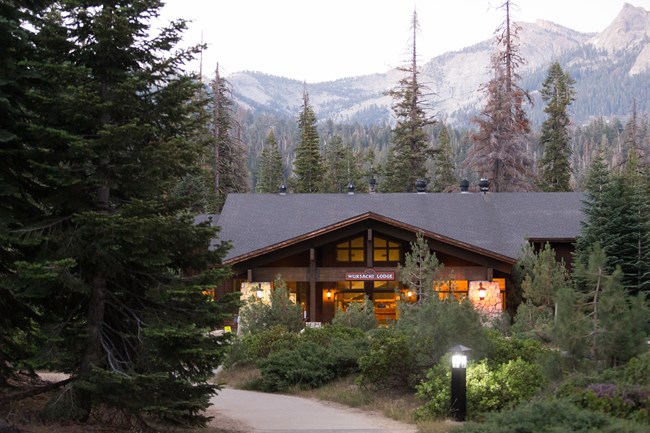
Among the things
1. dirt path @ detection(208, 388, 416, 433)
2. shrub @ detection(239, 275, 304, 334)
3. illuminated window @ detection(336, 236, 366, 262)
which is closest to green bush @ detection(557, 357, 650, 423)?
dirt path @ detection(208, 388, 416, 433)

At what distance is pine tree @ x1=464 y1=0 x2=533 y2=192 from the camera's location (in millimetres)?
52312

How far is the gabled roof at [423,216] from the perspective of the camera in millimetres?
31703

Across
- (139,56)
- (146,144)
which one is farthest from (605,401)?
(139,56)

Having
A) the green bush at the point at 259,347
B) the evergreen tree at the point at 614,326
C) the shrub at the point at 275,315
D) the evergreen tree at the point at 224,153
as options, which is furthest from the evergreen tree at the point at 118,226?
the evergreen tree at the point at 224,153

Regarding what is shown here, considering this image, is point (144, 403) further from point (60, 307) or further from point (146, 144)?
point (146, 144)

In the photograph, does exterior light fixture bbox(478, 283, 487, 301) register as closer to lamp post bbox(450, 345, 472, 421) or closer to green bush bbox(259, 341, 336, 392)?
green bush bbox(259, 341, 336, 392)

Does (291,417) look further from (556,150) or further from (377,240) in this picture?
(556,150)

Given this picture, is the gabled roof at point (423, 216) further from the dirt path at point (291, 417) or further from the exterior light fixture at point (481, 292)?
the dirt path at point (291, 417)

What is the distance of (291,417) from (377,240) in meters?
18.3

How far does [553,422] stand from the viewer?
9.88 m

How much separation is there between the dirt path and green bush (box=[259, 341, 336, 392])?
855mm

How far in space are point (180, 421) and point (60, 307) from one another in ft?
7.85

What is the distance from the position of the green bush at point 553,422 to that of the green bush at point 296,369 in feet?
24.9

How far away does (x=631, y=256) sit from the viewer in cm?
2942
